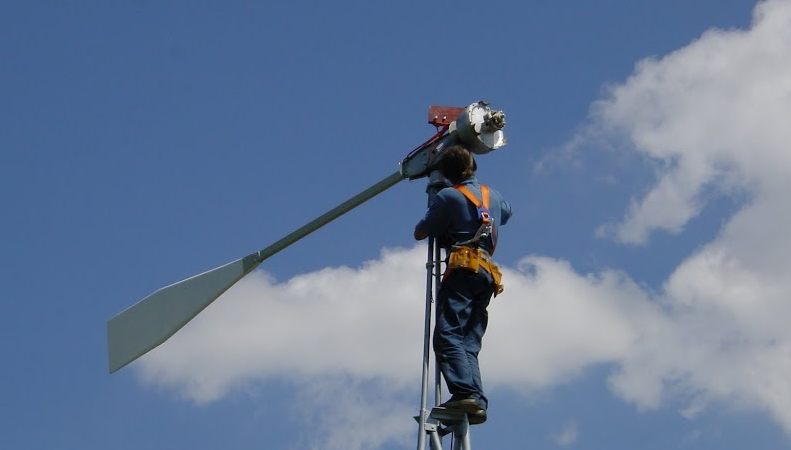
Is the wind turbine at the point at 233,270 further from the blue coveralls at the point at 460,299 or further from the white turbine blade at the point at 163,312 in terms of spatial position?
the blue coveralls at the point at 460,299

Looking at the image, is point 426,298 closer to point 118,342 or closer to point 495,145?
point 495,145

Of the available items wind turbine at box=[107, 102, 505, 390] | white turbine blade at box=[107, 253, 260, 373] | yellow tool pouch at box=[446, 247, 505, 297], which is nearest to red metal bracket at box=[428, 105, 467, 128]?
wind turbine at box=[107, 102, 505, 390]

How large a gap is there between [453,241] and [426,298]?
0.48 metres

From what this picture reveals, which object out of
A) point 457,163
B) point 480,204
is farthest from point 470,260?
A: point 457,163

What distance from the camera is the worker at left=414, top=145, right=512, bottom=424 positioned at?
8.20 metres

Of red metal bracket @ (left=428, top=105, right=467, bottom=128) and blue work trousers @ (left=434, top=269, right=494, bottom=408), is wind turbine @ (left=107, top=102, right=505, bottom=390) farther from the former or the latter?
blue work trousers @ (left=434, top=269, right=494, bottom=408)

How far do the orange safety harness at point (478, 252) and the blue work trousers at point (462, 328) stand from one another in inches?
2.3

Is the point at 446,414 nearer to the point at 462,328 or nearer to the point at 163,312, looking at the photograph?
the point at 462,328

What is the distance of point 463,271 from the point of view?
8414 mm

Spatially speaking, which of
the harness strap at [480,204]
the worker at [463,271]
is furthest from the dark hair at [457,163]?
the harness strap at [480,204]

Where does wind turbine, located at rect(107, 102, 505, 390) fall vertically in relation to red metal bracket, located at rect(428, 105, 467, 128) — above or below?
below

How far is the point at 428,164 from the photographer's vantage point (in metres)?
8.93

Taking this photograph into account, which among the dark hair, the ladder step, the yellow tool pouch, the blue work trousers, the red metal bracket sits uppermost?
the red metal bracket

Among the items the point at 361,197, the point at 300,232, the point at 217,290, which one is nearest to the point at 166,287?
the point at 217,290
